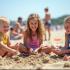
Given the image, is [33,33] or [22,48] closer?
[22,48]

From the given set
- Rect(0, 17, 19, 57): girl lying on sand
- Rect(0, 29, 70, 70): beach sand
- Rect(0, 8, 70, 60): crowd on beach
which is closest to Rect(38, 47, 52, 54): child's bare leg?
Rect(0, 8, 70, 60): crowd on beach

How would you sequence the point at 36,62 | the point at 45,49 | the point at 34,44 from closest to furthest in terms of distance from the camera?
the point at 36,62 < the point at 45,49 < the point at 34,44

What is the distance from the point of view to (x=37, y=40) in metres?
5.88

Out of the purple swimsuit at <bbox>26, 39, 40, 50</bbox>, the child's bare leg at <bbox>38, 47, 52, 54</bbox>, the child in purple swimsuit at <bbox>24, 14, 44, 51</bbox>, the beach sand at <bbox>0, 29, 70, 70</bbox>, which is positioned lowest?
the beach sand at <bbox>0, 29, 70, 70</bbox>

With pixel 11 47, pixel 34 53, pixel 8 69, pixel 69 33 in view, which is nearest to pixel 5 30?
pixel 11 47

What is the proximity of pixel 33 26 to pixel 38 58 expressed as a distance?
1.03 meters

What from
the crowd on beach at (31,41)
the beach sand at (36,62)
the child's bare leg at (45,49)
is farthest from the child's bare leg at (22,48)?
the beach sand at (36,62)

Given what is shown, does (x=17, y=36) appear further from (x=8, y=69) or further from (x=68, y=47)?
(x=8, y=69)

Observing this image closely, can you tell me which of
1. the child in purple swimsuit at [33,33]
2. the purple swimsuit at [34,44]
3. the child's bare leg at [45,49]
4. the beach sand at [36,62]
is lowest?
the beach sand at [36,62]

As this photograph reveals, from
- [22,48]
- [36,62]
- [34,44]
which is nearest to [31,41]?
[34,44]

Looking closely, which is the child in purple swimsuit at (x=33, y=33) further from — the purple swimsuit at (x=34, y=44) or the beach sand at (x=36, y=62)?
the beach sand at (x=36, y=62)

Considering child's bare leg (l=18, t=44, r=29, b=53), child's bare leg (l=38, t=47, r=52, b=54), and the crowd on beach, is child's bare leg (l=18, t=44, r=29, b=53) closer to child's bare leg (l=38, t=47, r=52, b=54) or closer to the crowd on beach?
the crowd on beach

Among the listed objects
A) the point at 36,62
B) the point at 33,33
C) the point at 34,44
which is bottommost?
the point at 36,62

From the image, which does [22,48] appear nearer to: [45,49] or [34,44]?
[34,44]
